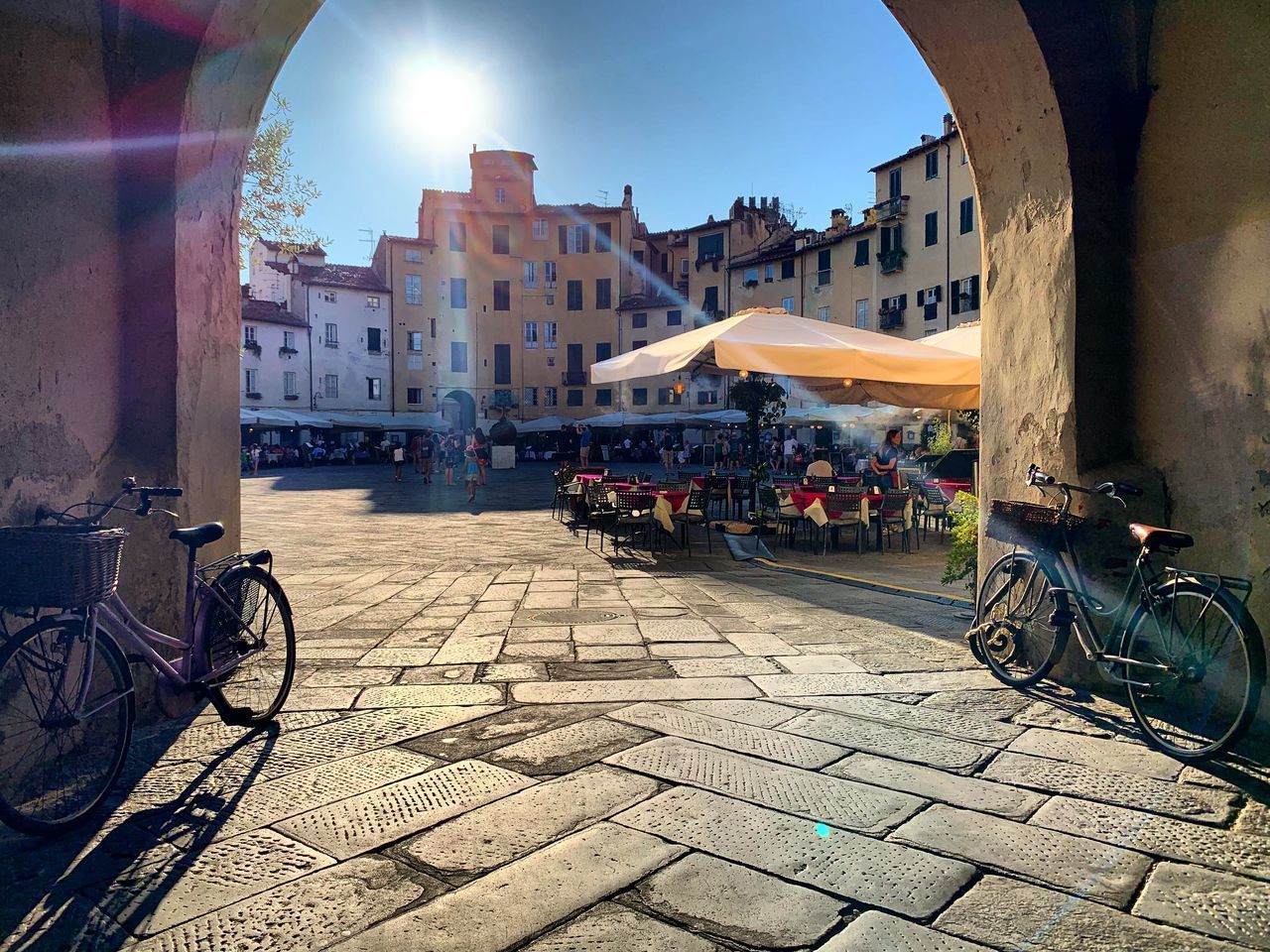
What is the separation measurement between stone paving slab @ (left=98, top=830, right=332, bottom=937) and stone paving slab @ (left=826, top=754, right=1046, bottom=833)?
6.11 feet

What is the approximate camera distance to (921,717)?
3.61 m

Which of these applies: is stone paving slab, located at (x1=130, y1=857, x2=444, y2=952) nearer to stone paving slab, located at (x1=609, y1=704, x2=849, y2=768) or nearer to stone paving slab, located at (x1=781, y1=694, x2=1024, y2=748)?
stone paving slab, located at (x1=609, y1=704, x2=849, y2=768)

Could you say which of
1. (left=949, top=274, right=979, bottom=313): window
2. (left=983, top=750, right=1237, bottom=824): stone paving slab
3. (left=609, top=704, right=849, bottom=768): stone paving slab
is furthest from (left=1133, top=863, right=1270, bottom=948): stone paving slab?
(left=949, top=274, right=979, bottom=313): window

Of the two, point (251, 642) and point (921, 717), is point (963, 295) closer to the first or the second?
point (921, 717)

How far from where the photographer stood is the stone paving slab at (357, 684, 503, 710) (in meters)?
3.79

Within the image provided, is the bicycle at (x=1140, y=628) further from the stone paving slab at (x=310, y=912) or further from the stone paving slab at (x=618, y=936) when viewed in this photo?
the stone paving slab at (x=310, y=912)

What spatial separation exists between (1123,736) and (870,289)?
32406 millimetres

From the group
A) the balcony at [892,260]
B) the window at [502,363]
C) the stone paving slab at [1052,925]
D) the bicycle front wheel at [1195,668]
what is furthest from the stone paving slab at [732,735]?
the window at [502,363]

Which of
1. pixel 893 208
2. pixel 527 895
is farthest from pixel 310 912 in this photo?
pixel 893 208

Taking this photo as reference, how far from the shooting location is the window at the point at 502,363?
4703cm

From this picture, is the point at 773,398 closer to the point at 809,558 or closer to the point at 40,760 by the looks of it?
the point at 809,558

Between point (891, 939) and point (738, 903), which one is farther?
point (738, 903)

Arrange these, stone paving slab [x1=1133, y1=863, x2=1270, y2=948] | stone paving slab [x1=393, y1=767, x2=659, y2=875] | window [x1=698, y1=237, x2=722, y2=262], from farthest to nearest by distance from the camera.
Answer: window [x1=698, y1=237, x2=722, y2=262] → stone paving slab [x1=393, y1=767, x2=659, y2=875] → stone paving slab [x1=1133, y1=863, x2=1270, y2=948]

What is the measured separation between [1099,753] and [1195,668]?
49 cm
